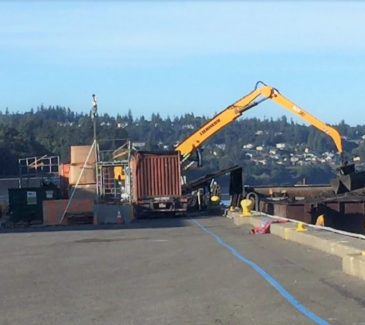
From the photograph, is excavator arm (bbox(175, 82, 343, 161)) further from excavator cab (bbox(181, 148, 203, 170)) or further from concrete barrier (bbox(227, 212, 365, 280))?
concrete barrier (bbox(227, 212, 365, 280))

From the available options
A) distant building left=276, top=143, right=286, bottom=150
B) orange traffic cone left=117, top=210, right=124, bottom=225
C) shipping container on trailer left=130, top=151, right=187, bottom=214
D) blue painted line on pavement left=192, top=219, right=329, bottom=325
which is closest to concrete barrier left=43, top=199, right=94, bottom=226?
orange traffic cone left=117, top=210, right=124, bottom=225

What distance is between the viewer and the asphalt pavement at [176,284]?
10.1 metres

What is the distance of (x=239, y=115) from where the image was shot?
4294 cm

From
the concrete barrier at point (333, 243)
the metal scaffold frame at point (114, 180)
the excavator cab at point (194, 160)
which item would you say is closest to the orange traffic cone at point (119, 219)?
the metal scaffold frame at point (114, 180)

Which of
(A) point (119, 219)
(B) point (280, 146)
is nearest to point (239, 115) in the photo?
(A) point (119, 219)

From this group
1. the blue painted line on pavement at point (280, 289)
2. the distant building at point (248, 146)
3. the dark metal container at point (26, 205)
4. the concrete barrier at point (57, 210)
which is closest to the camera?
the blue painted line on pavement at point (280, 289)

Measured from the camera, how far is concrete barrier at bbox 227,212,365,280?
42.5 feet

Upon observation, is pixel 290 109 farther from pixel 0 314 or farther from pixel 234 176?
pixel 0 314

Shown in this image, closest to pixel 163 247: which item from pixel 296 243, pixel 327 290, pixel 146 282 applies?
pixel 296 243

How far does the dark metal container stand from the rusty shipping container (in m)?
4.66

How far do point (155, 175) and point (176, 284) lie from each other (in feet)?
86.8

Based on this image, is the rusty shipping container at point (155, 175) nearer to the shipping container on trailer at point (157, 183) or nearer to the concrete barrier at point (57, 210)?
the shipping container on trailer at point (157, 183)

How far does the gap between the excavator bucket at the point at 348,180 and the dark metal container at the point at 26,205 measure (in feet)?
45.5

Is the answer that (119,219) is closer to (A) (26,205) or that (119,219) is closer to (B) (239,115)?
(A) (26,205)
